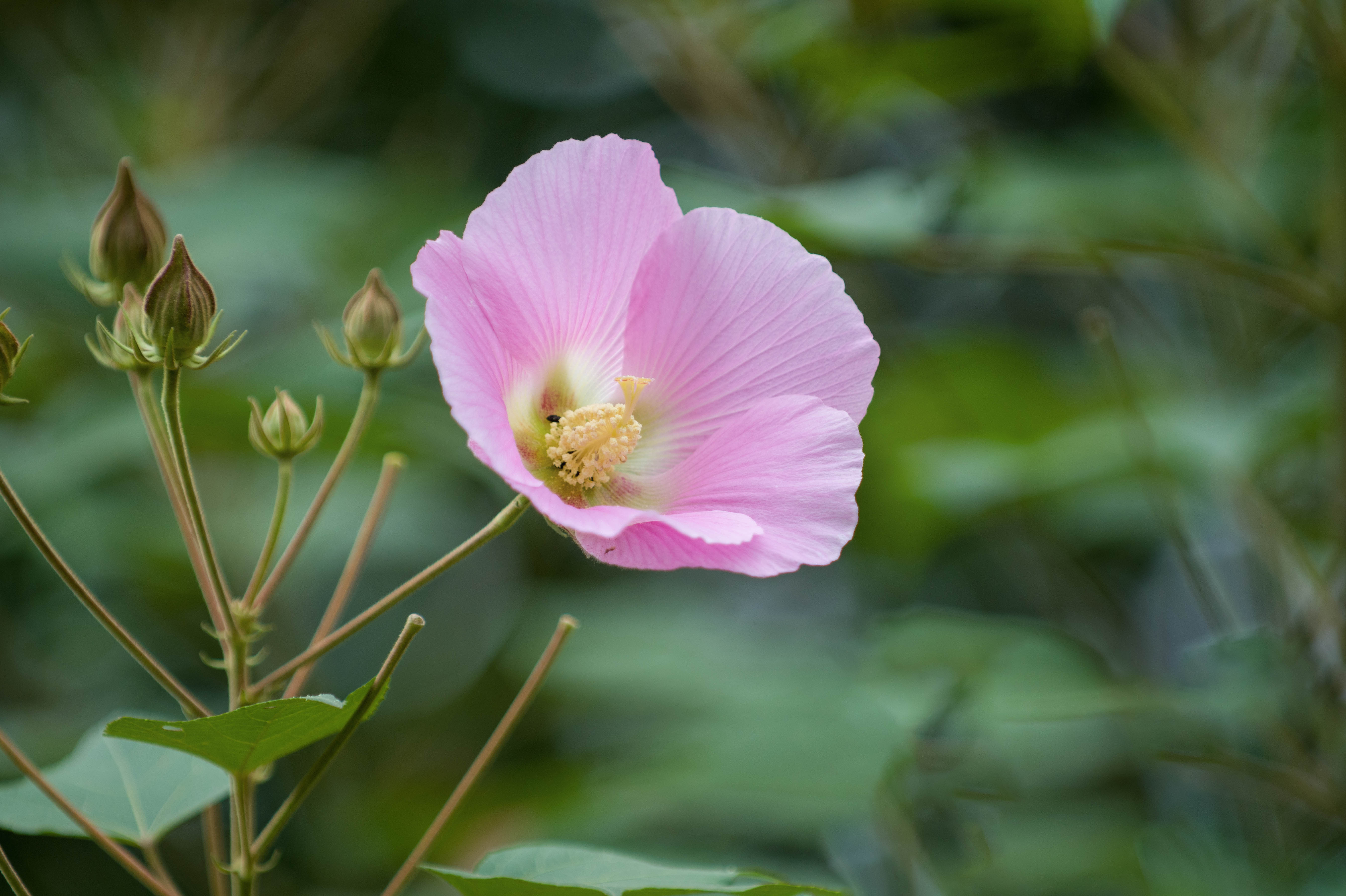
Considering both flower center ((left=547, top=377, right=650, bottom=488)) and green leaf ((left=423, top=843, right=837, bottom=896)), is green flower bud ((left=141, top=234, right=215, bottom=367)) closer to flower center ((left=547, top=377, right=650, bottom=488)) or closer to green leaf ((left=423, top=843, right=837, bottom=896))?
flower center ((left=547, top=377, right=650, bottom=488))

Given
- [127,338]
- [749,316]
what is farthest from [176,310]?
[749,316]

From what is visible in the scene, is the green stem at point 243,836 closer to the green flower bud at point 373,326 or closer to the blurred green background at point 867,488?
the green flower bud at point 373,326

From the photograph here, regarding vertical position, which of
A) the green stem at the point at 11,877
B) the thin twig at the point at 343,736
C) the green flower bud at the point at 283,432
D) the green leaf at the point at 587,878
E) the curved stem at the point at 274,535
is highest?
the green flower bud at the point at 283,432

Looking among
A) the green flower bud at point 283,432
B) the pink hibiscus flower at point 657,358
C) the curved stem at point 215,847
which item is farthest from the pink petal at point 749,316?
the curved stem at point 215,847

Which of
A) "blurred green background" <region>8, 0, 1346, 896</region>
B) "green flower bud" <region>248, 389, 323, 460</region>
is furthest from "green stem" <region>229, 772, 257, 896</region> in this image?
"blurred green background" <region>8, 0, 1346, 896</region>

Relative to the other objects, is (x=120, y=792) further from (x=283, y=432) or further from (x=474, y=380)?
(x=474, y=380)

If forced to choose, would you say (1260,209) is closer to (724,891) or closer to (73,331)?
(724,891)
